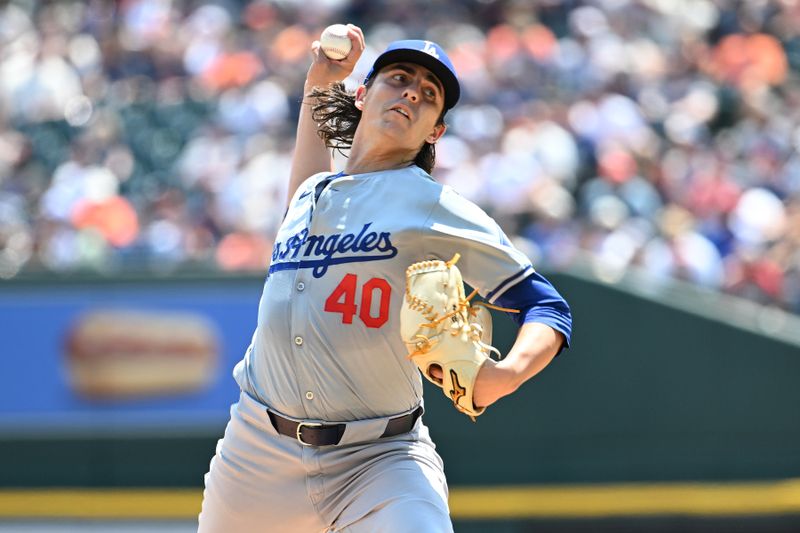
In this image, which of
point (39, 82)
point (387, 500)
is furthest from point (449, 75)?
point (39, 82)

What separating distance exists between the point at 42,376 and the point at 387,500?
17.9ft

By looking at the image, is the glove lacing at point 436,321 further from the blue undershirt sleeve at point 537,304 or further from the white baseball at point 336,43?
the white baseball at point 336,43

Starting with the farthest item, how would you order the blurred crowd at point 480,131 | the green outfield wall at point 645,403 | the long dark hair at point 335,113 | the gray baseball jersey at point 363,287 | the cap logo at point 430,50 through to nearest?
the blurred crowd at point 480,131 → the green outfield wall at point 645,403 → the long dark hair at point 335,113 → the cap logo at point 430,50 → the gray baseball jersey at point 363,287

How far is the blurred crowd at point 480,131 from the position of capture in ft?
28.8

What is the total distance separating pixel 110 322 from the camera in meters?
8.16

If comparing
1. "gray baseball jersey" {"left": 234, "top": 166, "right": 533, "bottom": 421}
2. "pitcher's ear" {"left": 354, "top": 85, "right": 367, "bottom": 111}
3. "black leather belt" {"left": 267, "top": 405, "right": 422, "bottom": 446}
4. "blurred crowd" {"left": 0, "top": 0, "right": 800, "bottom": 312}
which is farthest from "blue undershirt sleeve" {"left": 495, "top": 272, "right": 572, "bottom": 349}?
"blurred crowd" {"left": 0, "top": 0, "right": 800, "bottom": 312}

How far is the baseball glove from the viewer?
317 cm

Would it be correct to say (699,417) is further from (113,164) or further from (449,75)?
(113,164)

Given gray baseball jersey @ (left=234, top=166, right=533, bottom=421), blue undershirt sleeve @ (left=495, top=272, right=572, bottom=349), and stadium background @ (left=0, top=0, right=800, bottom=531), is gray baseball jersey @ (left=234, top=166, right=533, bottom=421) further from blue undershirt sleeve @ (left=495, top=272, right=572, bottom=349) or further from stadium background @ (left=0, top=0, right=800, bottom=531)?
stadium background @ (left=0, top=0, right=800, bottom=531)

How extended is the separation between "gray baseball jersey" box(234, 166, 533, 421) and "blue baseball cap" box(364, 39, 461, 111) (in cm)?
29

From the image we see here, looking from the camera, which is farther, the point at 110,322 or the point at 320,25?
the point at 320,25

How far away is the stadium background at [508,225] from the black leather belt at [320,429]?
4242mm

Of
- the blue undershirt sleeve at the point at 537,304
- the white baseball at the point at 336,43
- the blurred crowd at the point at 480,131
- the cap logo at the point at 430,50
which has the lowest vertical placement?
the blurred crowd at the point at 480,131

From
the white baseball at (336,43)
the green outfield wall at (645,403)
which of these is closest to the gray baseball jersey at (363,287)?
the white baseball at (336,43)
